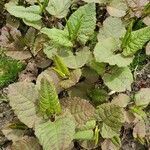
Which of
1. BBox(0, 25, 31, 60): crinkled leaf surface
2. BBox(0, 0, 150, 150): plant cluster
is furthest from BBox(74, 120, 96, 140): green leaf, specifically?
BBox(0, 25, 31, 60): crinkled leaf surface

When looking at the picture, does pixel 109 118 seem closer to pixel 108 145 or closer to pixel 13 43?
pixel 108 145

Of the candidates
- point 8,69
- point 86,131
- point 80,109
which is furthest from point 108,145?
point 8,69

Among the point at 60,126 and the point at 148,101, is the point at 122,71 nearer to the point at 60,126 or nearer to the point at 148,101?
the point at 148,101

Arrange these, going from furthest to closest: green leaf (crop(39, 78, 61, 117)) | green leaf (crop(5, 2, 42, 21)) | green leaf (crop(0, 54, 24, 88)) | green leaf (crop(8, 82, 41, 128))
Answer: green leaf (crop(0, 54, 24, 88)) < green leaf (crop(5, 2, 42, 21)) < green leaf (crop(8, 82, 41, 128)) < green leaf (crop(39, 78, 61, 117))

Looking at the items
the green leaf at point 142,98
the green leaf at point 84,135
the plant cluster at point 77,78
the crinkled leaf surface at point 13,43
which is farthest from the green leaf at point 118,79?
the crinkled leaf surface at point 13,43

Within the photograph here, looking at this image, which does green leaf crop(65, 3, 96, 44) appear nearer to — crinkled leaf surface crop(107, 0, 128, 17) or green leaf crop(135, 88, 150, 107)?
crinkled leaf surface crop(107, 0, 128, 17)

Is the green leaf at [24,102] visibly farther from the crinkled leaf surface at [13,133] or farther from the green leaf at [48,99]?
the crinkled leaf surface at [13,133]
